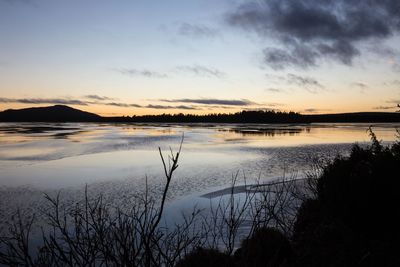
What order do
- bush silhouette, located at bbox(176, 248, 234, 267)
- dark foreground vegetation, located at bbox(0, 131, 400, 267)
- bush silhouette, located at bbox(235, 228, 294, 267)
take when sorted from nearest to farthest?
bush silhouette, located at bbox(176, 248, 234, 267), dark foreground vegetation, located at bbox(0, 131, 400, 267), bush silhouette, located at bbox(235, 228, 294, 267)

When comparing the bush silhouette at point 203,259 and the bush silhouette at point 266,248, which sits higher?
the bush silhouette at point 203,259

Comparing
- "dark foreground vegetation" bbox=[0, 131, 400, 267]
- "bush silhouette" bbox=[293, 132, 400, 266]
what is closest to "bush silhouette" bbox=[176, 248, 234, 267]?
"dark foreground vegetation" bbox=[0, 131, 400, 267]

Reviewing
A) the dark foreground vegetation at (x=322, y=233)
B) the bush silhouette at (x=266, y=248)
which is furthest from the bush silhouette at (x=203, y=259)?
the bush silhouette at (x=266, y=248)

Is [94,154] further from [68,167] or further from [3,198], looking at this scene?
[3,198]

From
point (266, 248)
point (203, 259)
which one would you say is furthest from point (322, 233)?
point (203, 259)

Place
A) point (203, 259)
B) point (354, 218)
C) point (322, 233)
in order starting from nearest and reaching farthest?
1. point (203, 259)
2. point (322, 233)
3. point (354, 218)

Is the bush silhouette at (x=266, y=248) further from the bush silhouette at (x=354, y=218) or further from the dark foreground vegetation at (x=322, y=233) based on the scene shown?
the bush silhouette at (x=354, y=218)

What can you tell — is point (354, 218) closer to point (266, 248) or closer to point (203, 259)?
point (266, 248)

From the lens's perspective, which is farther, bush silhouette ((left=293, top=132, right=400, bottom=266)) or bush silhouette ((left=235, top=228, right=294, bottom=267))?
bush silhouette ((left=235, top=228, right=294, bottom=267))

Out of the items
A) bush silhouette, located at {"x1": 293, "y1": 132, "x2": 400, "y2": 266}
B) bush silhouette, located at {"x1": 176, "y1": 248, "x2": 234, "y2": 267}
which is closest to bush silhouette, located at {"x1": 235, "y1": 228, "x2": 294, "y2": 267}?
bush silhouette, located at {"x1": 293, "y1": 132, "x2": 400, "y2": 266}

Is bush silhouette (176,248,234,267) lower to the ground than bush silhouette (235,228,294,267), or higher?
higher

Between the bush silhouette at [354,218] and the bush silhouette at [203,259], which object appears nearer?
the bush silhouette at [203,259]

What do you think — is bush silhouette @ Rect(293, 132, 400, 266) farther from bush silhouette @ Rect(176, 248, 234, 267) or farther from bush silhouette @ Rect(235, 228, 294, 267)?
bush silhouette @ Rect(176, 248, 234, 267)

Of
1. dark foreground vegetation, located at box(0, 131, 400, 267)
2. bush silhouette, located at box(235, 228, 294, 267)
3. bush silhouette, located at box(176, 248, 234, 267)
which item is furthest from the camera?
bush silhouette, located at box(235, 228, 294, 267)
